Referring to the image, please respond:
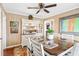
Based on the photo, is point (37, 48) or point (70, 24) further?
point (37, 48)

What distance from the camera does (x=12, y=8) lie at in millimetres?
1525

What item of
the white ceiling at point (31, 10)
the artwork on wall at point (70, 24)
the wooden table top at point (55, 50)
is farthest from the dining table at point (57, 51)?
the white ceiling at point (31, 10)

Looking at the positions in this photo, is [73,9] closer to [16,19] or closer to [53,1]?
[53,1]

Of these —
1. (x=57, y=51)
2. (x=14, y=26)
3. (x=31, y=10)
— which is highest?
(x=31, y=10)

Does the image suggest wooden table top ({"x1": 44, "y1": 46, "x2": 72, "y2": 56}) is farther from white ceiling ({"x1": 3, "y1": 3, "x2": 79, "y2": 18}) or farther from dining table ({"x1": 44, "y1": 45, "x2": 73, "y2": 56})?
white ceiling ({"x1": 3, "y1": 3, "x2": 79, "y2": 18})

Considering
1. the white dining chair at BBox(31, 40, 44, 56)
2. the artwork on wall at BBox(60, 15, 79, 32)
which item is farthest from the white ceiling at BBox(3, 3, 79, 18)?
the white dining chair at BBox(31, 40, 44, 56)

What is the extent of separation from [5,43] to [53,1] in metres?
0.93

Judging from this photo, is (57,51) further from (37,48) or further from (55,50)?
(37,48)

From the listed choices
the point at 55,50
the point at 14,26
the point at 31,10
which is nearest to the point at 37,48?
the point at 55,50

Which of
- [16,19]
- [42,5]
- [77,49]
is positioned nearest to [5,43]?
[16,19]

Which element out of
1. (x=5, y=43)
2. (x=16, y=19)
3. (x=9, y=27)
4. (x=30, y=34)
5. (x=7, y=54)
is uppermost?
(x=16, y=19)

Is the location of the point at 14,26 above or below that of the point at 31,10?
below

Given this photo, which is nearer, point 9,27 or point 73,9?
point 73,9

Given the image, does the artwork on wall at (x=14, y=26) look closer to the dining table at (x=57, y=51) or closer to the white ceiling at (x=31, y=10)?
the white ceiling at (x=31, y=10)
